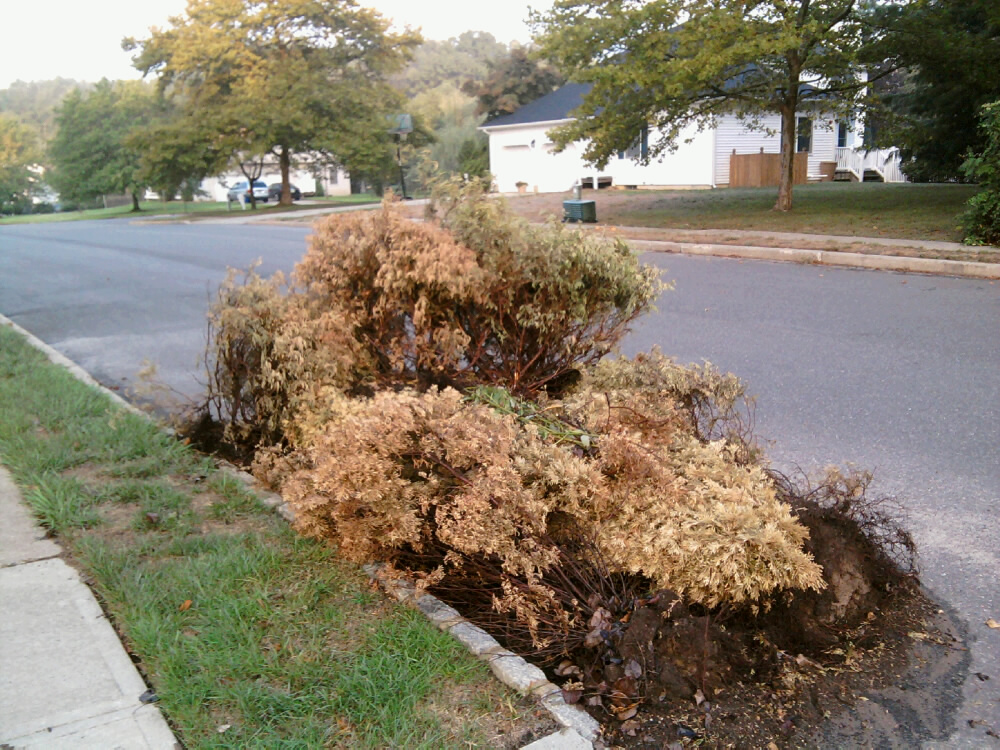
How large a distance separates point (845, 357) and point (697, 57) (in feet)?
34.0

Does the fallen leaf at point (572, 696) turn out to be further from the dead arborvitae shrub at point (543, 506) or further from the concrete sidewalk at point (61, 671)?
the concrete sidewalk at point (61, 671)

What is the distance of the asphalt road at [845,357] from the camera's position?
13.1ft

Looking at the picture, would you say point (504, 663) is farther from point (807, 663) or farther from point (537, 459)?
point (807, 663)

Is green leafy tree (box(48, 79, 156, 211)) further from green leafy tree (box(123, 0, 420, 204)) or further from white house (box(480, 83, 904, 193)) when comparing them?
white house (box(480, 83, 904, 193))

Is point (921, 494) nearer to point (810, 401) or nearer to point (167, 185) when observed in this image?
point (810, 401)

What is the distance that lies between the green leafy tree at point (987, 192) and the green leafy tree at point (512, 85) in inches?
1370

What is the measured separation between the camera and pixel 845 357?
7.44 metres

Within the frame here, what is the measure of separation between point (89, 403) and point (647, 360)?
164 inches

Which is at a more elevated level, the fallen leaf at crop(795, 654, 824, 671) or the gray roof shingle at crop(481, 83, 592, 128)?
the gray roof shingle at crop(481, 83, 592, 128)

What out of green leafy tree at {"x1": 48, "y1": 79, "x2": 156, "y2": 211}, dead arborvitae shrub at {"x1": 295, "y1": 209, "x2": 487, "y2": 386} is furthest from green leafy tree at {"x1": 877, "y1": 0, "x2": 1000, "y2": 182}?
green leafy tree at {"x1": 48, "y1": 79, "x2": 156, "y2": 211}

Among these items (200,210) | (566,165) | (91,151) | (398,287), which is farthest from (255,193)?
(398,287)

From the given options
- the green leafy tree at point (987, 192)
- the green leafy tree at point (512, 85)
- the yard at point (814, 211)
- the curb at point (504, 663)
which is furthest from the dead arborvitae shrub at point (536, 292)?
the green leafy tree at point (512, 85)

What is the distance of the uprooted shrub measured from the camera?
471cm

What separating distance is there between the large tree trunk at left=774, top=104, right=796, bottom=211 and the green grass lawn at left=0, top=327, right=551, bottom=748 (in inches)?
675
